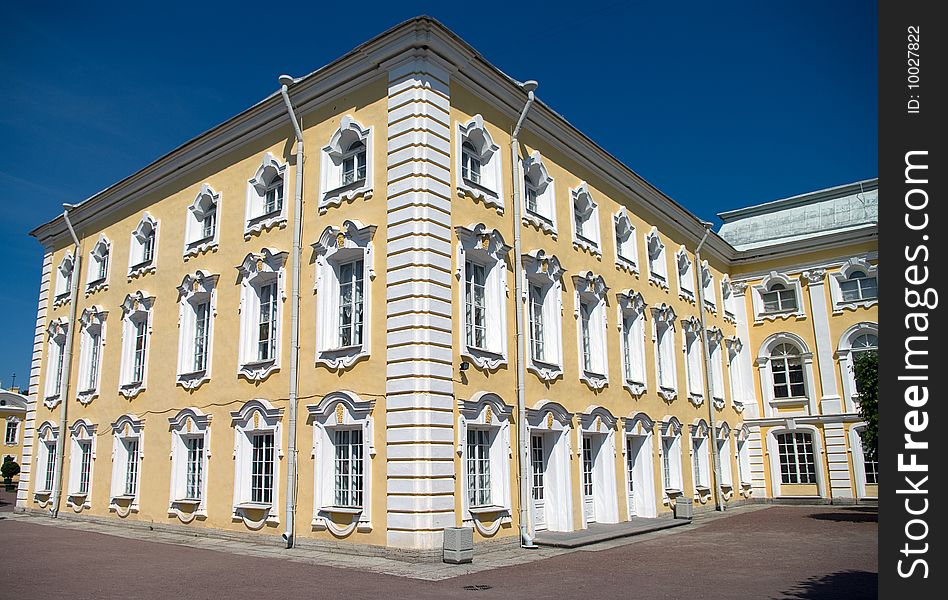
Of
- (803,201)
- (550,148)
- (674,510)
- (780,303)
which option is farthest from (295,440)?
(803,201)

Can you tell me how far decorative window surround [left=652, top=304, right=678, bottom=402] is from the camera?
21859mm

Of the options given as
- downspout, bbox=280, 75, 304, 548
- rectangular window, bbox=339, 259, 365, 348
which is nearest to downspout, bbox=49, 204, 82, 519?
downspout, bbox=280, 75, 304, 548

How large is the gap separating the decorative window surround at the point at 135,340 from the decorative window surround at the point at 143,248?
28.2 inches

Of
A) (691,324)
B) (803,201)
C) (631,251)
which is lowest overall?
(691,324)

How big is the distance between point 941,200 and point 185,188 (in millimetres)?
18220

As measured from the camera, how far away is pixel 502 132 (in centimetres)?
1623

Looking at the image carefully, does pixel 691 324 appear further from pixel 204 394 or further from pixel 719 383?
pixel 204 394

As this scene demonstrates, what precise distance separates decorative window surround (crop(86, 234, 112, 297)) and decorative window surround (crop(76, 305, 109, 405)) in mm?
742

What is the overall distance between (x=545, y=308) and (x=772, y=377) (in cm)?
1463

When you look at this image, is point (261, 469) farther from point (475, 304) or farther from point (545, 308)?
point (545, 308)

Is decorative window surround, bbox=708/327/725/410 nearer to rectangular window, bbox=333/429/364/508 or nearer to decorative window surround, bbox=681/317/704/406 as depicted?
decorative window surround, bbox=681/317/704/406

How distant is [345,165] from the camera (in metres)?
15.5

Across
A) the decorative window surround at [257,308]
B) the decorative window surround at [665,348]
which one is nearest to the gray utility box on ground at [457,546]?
the decorative window surround at [257,308]

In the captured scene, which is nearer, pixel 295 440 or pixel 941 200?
pixel 941 200
